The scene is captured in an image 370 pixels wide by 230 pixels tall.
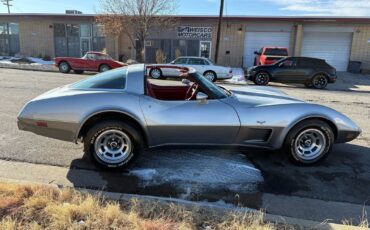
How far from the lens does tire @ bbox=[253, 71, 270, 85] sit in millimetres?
15828

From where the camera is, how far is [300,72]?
613 inches

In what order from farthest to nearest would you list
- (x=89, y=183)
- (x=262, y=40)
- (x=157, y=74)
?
(x=262, y=40)
(x=157, y=74)
(x=89, y=183)

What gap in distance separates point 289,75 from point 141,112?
42.5 ft

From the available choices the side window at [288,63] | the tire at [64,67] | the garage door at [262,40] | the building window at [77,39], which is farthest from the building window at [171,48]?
the side window at [288,63]

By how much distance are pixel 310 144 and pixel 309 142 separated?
51mm

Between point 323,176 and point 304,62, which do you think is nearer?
point 323,176

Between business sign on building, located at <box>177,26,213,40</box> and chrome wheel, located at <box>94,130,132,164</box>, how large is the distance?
2364 centimetres

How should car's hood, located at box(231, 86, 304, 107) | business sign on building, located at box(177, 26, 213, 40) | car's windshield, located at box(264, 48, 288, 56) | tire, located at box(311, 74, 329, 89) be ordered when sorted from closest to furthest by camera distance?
car's hood, located at box(231, 86, 304, 107), tire, located at box(311, 74, 329, 89), car's windshield, located at box(264, 48, 288, 56), business sign on building, located at box(177, 26, 213, 40)

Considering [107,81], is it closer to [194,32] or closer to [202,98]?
[202,98]

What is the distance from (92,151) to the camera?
4168mm

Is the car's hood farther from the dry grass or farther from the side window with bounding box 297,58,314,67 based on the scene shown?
the side window with bounding box 297,58,314,67

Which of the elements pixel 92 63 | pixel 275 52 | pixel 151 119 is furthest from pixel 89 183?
pixel 275 52

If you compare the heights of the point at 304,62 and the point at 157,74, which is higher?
the point at 304,62

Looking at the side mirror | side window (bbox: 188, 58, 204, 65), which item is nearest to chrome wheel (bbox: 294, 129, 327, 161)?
the side mirror
